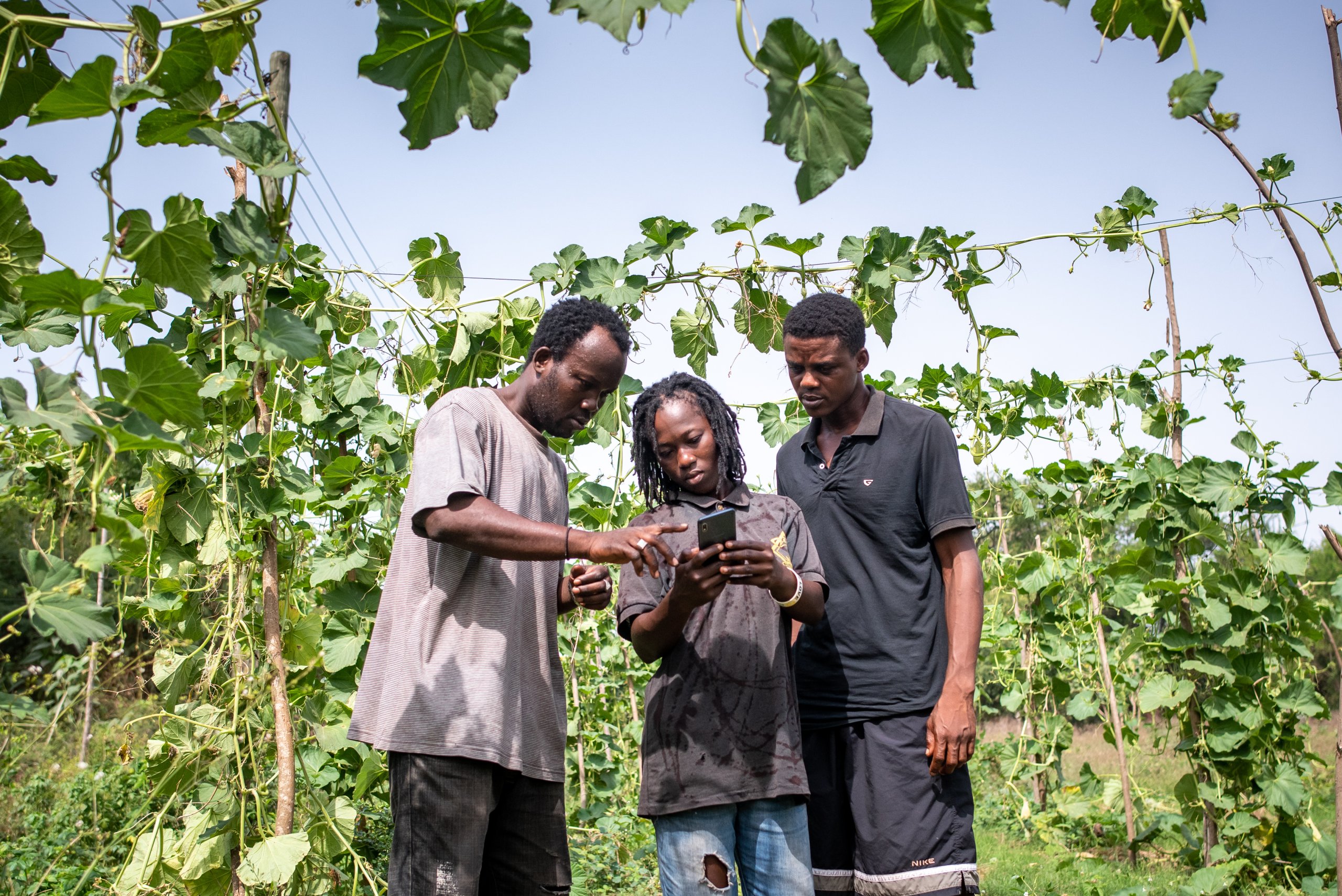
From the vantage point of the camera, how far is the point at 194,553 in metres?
2.51

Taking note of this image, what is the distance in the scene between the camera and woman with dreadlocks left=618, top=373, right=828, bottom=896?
1.86 metres

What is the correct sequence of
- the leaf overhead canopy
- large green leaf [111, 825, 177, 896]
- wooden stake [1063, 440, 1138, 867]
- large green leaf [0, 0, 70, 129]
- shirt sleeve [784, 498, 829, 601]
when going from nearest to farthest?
the leaf overhead canopy
large green leaf [0, 0, 70, 129]
shirt sleeve [784, 498, 829, 601]
large green leaf [111, 825, 177, 896]
wooden stake [1063, 440, 1138, 867]

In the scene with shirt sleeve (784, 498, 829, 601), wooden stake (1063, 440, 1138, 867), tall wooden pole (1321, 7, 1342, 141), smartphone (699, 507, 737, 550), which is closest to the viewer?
tall wooden pole (1321, 7, 1342, 141)

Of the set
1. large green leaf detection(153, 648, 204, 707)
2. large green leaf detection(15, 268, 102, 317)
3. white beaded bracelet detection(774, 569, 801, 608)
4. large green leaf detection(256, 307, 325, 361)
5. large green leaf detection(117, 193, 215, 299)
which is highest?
large green leaf detection(117, 193, 215, 299)

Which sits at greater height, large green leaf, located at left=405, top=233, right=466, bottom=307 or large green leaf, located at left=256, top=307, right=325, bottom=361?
large green leaf, located at left=405, top=233, right=466, bottom=307

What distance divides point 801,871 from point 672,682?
0.43 meters

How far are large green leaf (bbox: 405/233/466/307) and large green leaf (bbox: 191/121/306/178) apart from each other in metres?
1.44

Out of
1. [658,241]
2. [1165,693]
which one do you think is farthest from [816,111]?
[1165,693]

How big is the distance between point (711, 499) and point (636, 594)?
0.26 meters

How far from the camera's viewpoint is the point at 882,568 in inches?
84.7

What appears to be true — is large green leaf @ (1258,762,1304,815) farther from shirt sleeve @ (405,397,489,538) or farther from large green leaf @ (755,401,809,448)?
shirt sleeve @ (405,397,489,538)

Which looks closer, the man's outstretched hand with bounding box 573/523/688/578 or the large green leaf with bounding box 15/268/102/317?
the large green leaf with bounding box 15/268/102/317

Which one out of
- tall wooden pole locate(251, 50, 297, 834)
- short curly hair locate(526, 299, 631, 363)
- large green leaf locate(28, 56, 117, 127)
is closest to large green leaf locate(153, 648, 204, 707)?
tall wooden pole locate(251, 50, 297, 834)

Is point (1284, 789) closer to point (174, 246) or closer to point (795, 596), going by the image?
point (795, 596)
